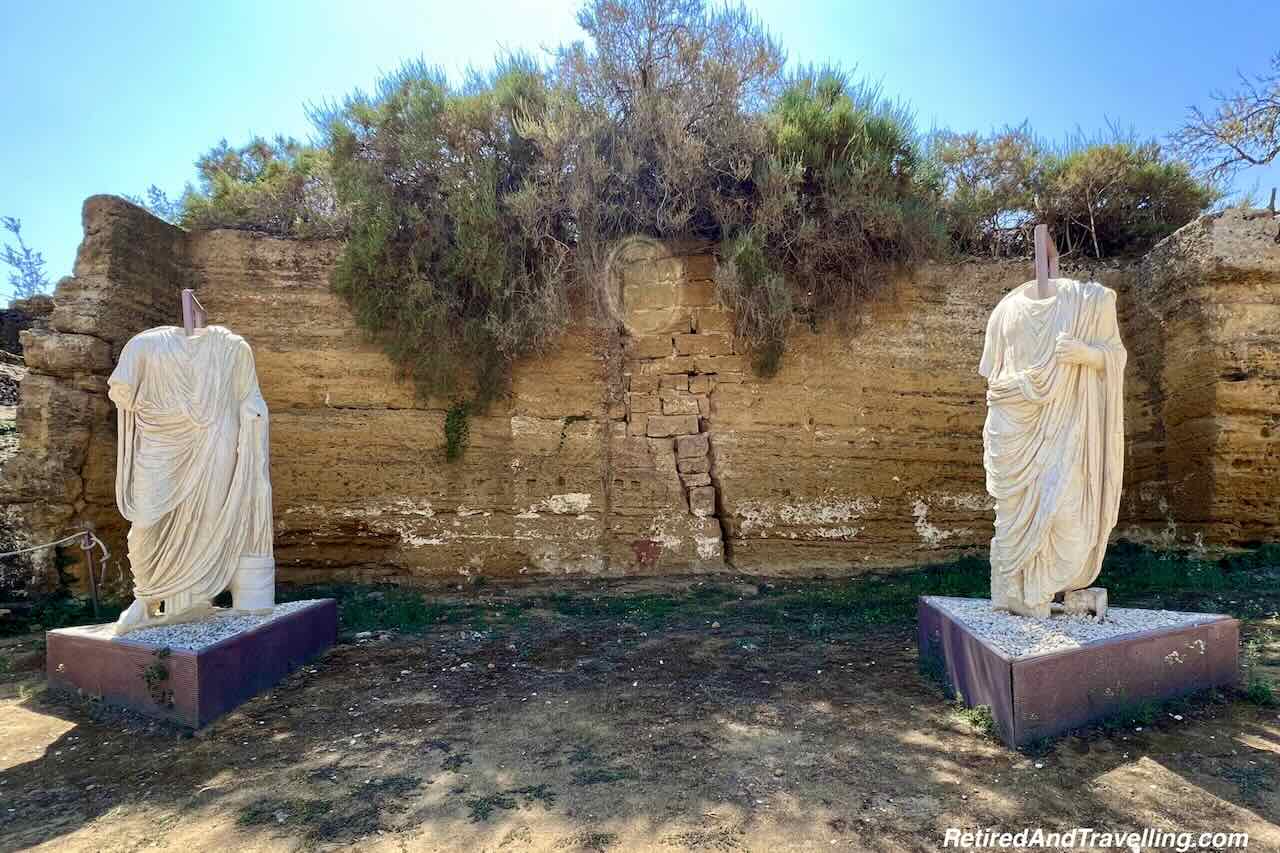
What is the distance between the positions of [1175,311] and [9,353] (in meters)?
14.3

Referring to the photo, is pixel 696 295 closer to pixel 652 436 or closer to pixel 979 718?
pixel 652 436

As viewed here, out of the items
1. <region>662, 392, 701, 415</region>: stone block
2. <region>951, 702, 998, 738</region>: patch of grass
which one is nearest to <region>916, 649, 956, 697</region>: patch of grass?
<region>951, 702, 998, 738</region>: patch of grass

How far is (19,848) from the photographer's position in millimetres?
2922

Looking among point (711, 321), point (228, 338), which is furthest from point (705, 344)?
point (228, 338)

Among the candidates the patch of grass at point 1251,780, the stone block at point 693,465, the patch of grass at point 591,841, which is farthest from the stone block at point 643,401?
the patch of grass at point 1251,780

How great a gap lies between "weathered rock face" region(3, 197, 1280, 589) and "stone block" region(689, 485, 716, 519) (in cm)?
2

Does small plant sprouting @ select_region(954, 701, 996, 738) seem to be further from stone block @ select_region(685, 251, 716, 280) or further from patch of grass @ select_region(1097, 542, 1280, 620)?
stone block @ select_region(685, 251, 716, 280)

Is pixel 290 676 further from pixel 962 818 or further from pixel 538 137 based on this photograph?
pixel 538 137

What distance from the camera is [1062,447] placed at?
161 inches

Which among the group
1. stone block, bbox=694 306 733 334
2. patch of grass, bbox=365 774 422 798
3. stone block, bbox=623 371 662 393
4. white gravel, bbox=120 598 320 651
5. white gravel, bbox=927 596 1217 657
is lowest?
patch of grass, bbox=365 774 422 798

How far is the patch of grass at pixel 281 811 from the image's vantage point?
3.02m

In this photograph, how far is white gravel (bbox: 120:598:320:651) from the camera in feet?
13.9

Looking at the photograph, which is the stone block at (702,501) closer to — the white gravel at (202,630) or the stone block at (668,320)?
the stone block at (668,320)

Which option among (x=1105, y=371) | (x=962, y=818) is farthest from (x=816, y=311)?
(x=962, y=818)
